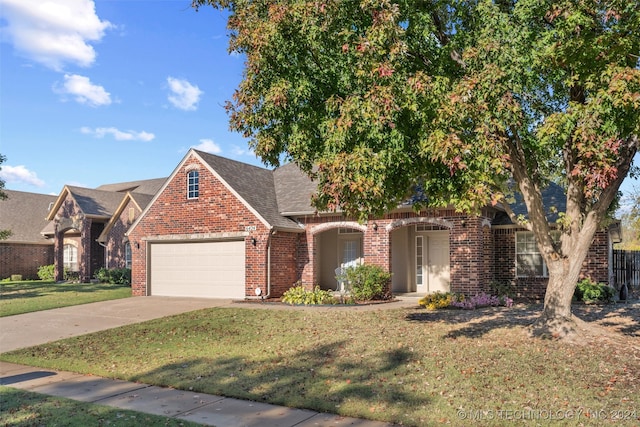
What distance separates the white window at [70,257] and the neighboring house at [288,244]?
1446cm

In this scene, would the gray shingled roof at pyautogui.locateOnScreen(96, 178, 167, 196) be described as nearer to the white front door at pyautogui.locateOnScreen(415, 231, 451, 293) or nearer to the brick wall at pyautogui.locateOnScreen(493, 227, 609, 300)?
the white front door at pyautogui.locateOnScreen(415, 231, 451, 293)

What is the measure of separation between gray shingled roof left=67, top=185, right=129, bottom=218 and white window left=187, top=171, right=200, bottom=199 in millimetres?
14162

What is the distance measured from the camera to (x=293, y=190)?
22.6m

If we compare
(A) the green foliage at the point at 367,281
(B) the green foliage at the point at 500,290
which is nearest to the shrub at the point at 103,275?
(A) the green foliage at the point at 367,281

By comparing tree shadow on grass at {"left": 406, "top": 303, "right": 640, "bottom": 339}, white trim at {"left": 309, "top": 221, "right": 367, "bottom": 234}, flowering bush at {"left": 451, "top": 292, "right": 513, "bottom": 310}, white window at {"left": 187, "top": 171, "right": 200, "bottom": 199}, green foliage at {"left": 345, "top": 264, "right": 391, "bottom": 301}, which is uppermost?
white window at {"left": 187, "top": 171, "right": 200, "bottom": 199}

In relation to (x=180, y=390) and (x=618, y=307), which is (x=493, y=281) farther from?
(x=180, y=390)

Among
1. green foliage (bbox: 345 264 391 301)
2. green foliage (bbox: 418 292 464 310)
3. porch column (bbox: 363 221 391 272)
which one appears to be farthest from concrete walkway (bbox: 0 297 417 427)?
green foliage (bbox: 418 292 464 310)

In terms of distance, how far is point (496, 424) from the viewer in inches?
247

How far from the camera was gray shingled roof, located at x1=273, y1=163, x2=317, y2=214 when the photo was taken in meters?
20.8

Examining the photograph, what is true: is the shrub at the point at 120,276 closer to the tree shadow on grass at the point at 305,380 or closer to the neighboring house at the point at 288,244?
the neighboring house at the point at 288,244

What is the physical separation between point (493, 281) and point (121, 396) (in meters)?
14.5

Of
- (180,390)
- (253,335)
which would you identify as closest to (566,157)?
(253,335)

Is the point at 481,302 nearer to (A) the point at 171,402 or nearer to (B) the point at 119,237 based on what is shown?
(A) the point at 171,402

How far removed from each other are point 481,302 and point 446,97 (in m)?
9.58
